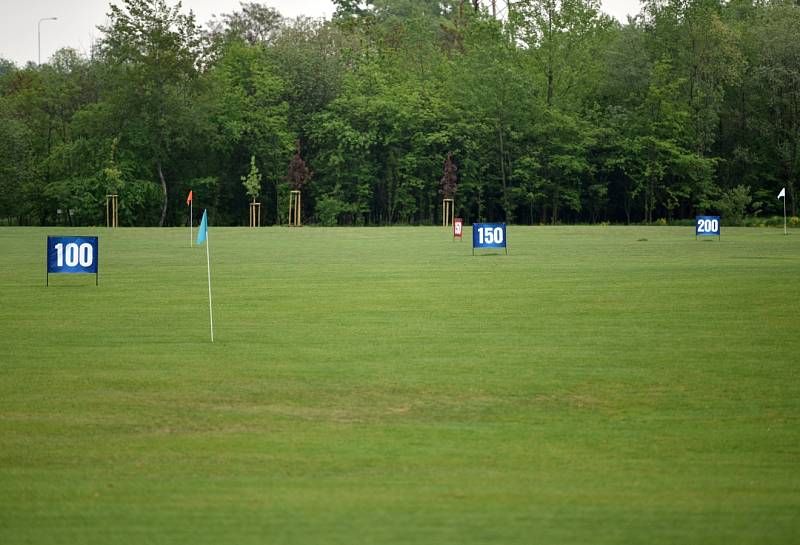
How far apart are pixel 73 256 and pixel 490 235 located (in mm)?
16707

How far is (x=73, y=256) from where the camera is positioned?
22.8 m

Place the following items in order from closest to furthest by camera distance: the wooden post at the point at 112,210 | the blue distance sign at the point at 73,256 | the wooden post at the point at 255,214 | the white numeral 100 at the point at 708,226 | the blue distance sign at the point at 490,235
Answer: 1. the blue distance sign at the point at 73,256
2. the blue distance sign at the point at 490,235
3. the white numeral 100 at the point at 708,226
4. the wooden post at the point at 112,210
5. the wooden post at the point at 255,214

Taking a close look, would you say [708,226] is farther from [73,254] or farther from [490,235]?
[73,254]

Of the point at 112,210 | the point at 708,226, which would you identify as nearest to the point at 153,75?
the point at 112,210

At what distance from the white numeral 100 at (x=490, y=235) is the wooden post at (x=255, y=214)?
4004 cm

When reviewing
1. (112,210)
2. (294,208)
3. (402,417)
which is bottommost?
(402,417)

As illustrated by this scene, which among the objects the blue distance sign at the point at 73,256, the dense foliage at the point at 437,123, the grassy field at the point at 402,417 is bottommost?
the grassy field at the point at 402,417

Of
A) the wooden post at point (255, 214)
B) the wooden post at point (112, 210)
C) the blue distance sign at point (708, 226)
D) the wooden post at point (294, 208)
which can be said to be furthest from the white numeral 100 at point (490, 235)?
the wooden post at point (112, 210)

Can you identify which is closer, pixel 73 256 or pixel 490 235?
pixel 73 256

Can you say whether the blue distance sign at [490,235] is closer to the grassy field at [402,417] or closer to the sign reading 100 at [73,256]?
the grassy field at [402,417]

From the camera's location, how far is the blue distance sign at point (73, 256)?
74.4 feet

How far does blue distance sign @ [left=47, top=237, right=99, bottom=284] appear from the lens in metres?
22.7

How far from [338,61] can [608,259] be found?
54.5 meters

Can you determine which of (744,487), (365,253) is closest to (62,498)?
(744,487)
